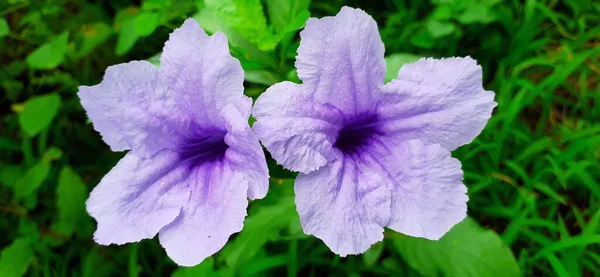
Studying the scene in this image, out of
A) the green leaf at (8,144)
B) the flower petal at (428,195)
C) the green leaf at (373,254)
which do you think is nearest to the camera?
the flower petal at (428,195)

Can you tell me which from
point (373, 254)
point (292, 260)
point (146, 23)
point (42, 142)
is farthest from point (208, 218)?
point (42, 142)

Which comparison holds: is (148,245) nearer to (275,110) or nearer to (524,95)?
(275,110)

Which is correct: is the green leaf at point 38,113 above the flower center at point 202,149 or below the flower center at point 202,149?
below

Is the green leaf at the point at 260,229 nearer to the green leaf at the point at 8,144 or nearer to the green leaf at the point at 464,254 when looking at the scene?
the green leaf at the point at 464,254

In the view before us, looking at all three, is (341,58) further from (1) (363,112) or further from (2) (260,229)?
(2) (260,229)

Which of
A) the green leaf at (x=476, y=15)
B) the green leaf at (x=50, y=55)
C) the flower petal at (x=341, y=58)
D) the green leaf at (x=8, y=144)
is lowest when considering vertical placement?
the green leaf at (x=8, y=144)

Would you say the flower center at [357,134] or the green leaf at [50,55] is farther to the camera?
the green leaf at [50,55]

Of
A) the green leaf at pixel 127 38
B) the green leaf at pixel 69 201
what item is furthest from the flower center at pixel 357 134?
the green leaf at pixel 69 201
